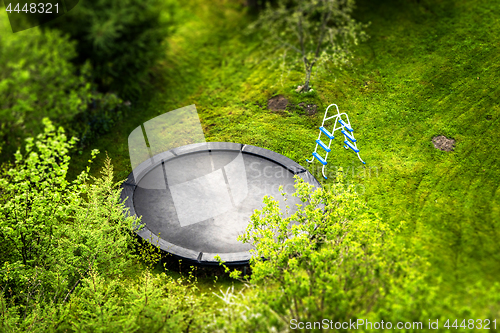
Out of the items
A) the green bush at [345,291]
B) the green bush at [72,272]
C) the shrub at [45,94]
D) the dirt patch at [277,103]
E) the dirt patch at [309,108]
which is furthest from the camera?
the shrub at [45,94]

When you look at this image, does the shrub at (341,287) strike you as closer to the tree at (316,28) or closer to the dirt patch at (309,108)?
the dirt patch at (309,108)

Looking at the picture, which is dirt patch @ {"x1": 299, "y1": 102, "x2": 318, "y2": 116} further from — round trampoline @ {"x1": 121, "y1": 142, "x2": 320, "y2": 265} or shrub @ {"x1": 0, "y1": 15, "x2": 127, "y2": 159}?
shrub @ {"x1": 0, "y1": 15, "x2": 127, "y2": 159}

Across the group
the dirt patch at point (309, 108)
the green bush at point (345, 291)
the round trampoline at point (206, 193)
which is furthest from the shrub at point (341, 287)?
the dirt patch at point (309, 108)

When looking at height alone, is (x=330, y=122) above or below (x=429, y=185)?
above

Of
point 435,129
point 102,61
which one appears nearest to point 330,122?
point 435,129

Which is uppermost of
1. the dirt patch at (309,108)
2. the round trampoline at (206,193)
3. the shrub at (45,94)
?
the shrub at (45,94)

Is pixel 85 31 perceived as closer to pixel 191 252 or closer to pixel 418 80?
pixel 191 252
